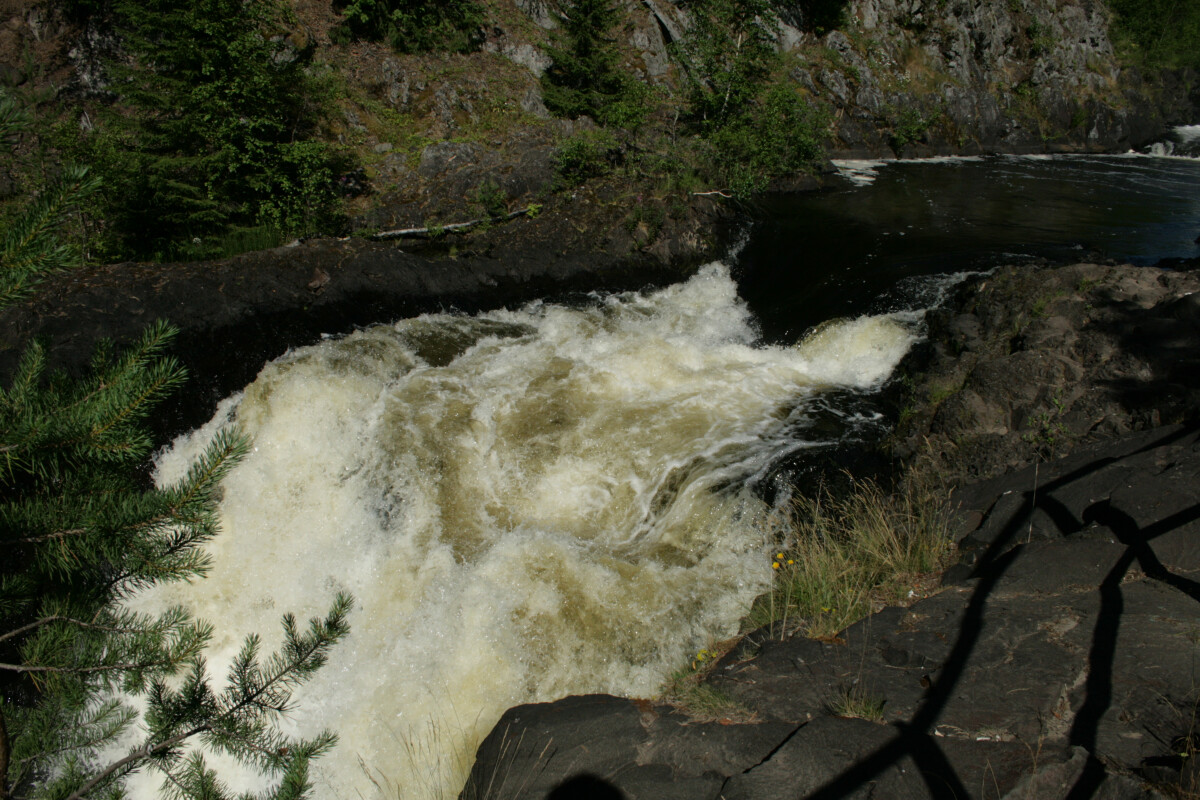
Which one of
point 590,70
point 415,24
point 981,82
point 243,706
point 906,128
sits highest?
point 415,24

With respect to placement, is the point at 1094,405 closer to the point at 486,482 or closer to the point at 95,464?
the point at 486,482

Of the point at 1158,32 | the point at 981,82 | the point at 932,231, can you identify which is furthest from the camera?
the point at 1158,32

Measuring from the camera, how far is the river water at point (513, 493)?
14.4ft

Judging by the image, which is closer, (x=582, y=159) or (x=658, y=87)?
(x=582, y=159)

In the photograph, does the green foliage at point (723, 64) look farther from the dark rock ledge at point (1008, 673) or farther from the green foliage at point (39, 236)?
the green foliage at point (39, 236)

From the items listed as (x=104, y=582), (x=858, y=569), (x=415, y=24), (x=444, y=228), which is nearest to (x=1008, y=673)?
(x=858, y=569)

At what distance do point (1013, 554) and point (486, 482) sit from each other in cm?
434

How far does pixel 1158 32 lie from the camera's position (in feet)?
103

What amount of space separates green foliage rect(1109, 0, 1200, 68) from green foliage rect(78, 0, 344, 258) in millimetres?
40070

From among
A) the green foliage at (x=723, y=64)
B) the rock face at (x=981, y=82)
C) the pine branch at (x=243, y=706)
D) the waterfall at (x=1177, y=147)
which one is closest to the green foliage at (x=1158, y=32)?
the rock face at (x=981, y=82)

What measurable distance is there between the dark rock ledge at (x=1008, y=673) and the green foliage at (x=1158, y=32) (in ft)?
127

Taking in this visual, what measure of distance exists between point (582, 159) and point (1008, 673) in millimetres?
11112

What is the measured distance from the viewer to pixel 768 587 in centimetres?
493

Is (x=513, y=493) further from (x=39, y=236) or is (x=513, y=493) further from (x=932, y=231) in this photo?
(x=932, y=231)
